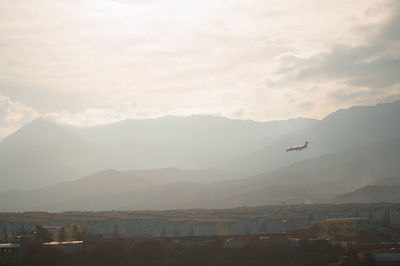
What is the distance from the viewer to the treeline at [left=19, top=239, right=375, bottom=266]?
79562 millimetres

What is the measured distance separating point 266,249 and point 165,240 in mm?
17637

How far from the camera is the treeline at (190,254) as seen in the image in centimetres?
7956

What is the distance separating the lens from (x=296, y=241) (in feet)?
285

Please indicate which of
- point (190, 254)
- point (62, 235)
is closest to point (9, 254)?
point (62, 235)

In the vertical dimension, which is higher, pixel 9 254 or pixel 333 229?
pixel 333 229

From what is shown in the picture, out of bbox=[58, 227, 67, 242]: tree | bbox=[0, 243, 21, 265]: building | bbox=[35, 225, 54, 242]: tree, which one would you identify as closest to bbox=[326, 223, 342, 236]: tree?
bbox=[58, 227, 67, 242]: tree

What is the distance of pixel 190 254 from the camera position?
8650cm

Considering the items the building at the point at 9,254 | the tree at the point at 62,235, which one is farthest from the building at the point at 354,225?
the building at the point at 9,254

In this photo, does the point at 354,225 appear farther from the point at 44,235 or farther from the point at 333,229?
the point at 44,235

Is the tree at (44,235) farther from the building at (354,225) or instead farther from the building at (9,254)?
the building at (354,225)

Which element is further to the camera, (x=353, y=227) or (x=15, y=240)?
(x=353, y=227)

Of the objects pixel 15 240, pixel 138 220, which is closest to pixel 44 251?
pixel 15 240

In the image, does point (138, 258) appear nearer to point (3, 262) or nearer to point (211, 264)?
point (211, 264)

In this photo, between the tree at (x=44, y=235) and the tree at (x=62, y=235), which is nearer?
the tree at (x=44, y=235)
